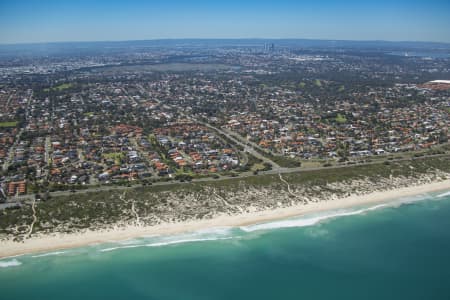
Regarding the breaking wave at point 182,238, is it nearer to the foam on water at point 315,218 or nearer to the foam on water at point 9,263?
the foam on water at point 315,218

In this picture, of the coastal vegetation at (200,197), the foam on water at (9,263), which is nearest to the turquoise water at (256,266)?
the foam on water at (9,263)

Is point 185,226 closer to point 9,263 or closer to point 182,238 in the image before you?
point 182,238

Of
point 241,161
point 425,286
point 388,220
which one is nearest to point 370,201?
point 388,220

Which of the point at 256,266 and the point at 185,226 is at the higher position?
the point at 185,226

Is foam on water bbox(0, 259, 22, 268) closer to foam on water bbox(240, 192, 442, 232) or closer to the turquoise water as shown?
the turquoise water

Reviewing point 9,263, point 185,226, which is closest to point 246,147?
point 185,226

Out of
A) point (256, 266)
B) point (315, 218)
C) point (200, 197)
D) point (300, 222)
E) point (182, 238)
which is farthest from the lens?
point (200, 197)

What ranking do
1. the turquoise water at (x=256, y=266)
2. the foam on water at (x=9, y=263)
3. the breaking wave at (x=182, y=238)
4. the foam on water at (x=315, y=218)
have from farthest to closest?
the foam on water at (x=315, y=218) → the breaking wave at (x=182, y=238) → the foam on water at (x=9, y=263) → the turquoise water at (x=256, y=266)
